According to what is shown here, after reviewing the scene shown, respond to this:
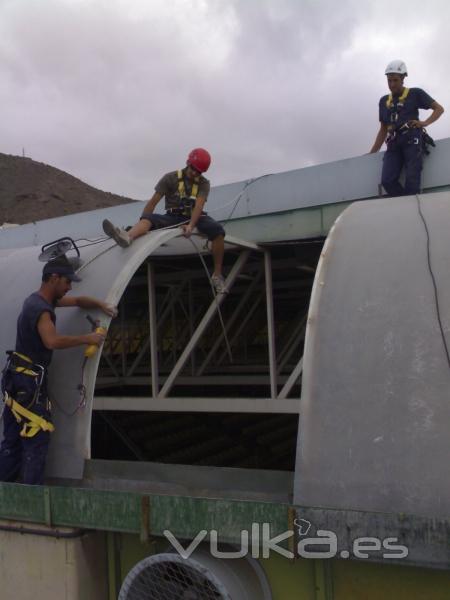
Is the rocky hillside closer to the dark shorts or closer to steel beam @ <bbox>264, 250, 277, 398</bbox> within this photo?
steel beam @ <bbox>264, 250, 277, 398</bbox>

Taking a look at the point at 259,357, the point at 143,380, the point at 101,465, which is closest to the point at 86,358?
the point at 101,465

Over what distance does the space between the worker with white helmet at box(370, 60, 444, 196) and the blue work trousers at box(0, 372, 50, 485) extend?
18.5ft

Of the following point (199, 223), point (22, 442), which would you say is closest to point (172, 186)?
point (199, 223)

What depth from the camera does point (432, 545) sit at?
3.86 meters

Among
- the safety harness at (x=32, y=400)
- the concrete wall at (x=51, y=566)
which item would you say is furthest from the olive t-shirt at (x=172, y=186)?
the concrete wall at (x=51, y=566)

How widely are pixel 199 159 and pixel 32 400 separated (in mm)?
3623

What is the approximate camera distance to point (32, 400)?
5.62 m

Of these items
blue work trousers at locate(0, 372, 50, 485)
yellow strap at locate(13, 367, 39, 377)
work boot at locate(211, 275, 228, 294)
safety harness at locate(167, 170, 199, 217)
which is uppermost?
safety harness at locate(167, 170, 199, 217)

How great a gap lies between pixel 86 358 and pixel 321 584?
2.87 metres

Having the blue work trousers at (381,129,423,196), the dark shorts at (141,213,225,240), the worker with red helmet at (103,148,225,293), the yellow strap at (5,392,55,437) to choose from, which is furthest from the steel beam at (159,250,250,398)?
the yellow strap at (5,392,55,437)

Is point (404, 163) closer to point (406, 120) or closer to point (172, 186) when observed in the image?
point (406, 120)

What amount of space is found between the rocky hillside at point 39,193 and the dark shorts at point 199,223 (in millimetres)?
47258

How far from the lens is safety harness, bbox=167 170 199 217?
26.0ft

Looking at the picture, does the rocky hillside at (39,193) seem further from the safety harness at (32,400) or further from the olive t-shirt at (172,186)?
the safety harness at (32,400)
